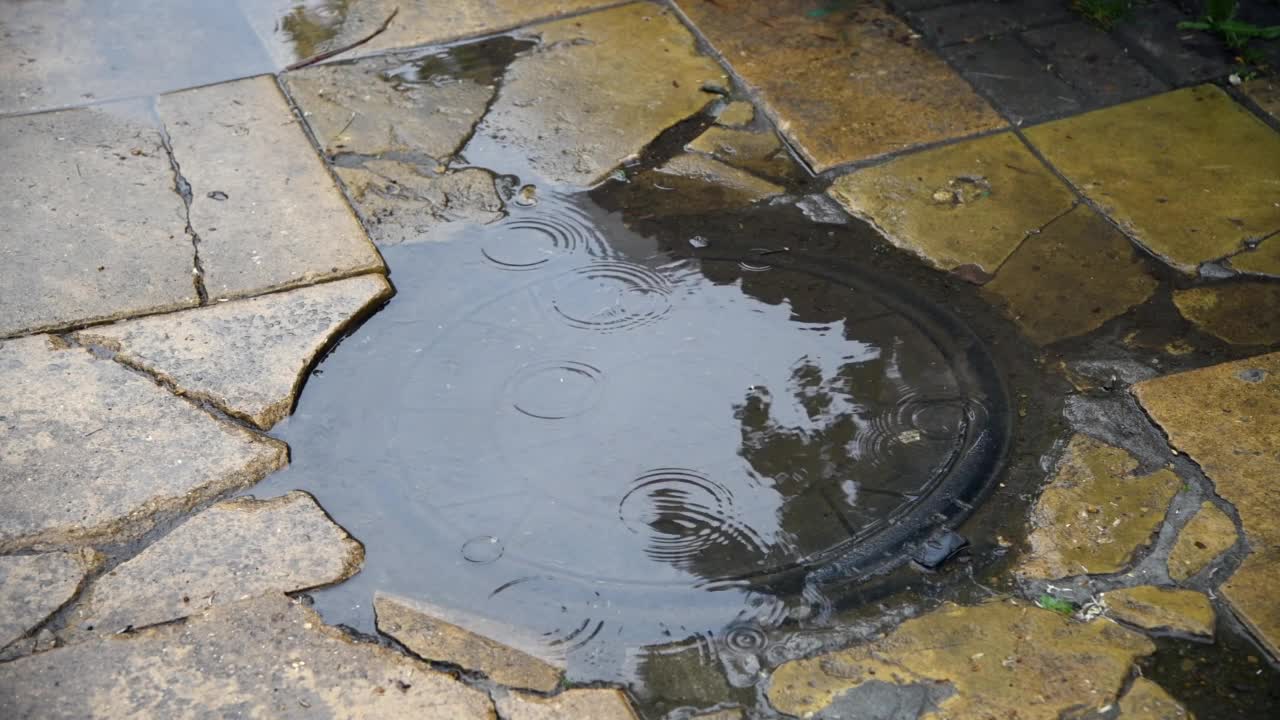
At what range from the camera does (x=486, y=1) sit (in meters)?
3.86

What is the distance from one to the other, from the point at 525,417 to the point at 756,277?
0.69 m

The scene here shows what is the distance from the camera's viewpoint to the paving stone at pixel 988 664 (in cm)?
187

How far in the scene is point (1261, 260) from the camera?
2.74 m

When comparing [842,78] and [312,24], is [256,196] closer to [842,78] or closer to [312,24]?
[312,24]

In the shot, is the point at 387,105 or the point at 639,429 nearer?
the point at 639,429

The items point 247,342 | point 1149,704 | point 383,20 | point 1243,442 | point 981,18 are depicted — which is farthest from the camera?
point 383,20

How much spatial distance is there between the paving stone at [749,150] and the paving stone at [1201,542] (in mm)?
1357

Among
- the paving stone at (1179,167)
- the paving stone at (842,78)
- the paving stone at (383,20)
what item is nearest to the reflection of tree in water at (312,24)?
the paving stone at (383,20)

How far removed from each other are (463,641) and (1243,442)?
1559 millimetres

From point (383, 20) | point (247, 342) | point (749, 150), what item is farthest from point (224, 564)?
point (383, 20)

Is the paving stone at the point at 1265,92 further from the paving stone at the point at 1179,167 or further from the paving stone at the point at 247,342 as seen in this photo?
the paving stone at the point at 247,342

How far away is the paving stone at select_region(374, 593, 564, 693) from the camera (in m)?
1.93

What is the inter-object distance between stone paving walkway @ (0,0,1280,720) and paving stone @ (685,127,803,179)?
0.04 feet

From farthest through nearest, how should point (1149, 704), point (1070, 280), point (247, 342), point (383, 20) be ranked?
1. point (383, 20)
2. point (1070, 280)
3. point (247, 342)
4. point (1149, 704)
